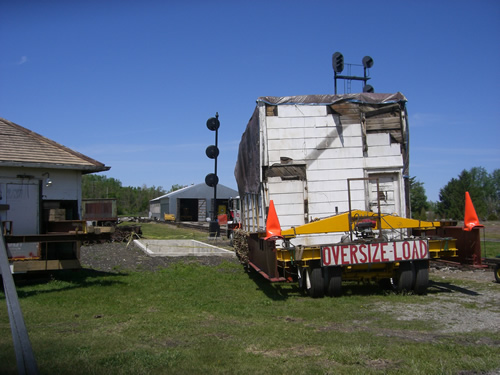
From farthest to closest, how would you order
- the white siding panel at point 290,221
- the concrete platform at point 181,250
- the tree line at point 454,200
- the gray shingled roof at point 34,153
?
1. the tree line at point 454,200
2. the concrete platform at point 181,250
3. the gray shingled roof at point 34,153
4. the white siding panel at point 290,221

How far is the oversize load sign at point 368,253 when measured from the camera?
7.99 metres

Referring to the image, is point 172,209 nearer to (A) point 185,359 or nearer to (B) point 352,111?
(B) point 352,111

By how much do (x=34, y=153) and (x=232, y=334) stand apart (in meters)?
9.98

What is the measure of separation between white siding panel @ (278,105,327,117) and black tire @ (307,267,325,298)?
3713 millimetres

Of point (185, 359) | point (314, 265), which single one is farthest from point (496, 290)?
point (185, 359)

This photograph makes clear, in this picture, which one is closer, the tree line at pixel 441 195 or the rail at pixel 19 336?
the rail at pixel 19 336

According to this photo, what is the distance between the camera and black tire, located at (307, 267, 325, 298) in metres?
8.22

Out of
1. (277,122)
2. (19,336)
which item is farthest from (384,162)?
(19,336)

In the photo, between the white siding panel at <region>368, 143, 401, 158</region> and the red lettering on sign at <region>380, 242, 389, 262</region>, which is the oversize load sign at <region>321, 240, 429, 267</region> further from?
the white siding panel at <region>368, 143, 401, 158</region>

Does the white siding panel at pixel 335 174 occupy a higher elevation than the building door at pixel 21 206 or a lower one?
higher

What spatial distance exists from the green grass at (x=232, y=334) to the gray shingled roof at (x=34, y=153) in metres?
4.15

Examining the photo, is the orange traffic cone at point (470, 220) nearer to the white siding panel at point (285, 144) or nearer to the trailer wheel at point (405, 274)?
the trailer wheel at point (405, 274)

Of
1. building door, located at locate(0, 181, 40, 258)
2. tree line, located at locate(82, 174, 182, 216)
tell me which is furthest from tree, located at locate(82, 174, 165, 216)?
building door, located at locate(0, 181, 40, 258)

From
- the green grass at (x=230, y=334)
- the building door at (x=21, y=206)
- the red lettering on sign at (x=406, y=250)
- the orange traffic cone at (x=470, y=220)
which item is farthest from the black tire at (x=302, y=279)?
the building door at (x=21, y=206)
